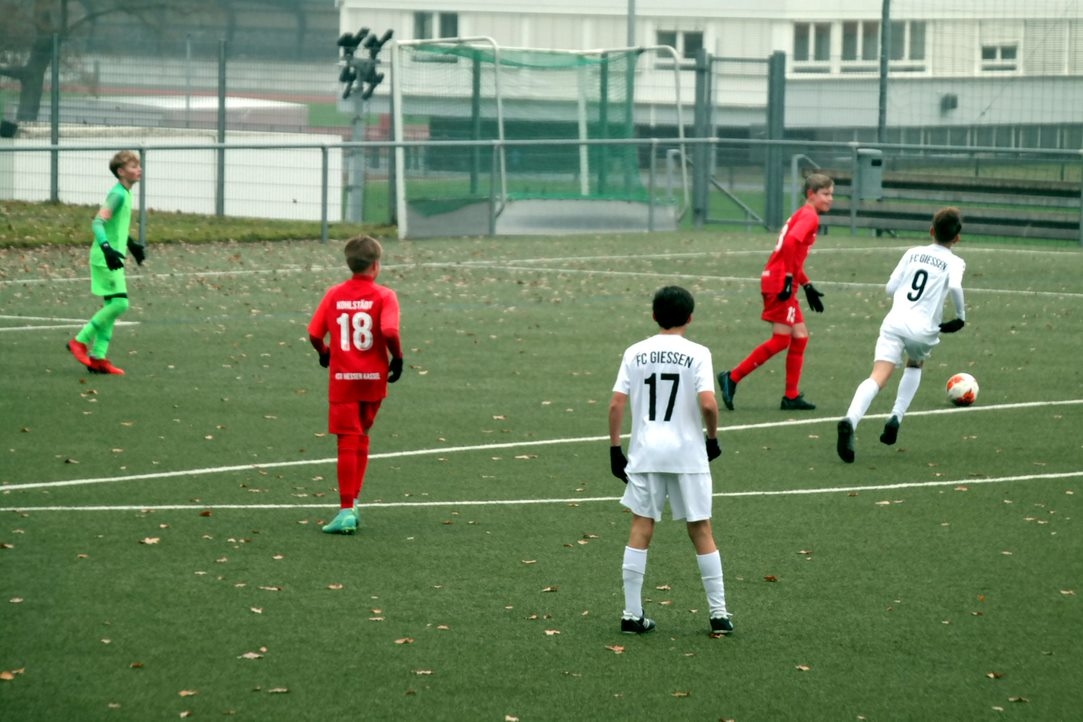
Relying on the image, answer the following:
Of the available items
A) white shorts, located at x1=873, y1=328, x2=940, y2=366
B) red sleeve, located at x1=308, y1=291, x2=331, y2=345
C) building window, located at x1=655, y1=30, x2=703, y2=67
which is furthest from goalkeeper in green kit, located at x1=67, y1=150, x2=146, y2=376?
building window, located at x1=655, y1=30, x2=703, y2=67

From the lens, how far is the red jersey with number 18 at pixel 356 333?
9336 mm

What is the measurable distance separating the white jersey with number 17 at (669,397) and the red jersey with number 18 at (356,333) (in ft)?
6.93

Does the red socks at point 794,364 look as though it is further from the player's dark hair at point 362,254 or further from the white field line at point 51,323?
the white field line at point 51,323

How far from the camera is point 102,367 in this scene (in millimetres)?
14750

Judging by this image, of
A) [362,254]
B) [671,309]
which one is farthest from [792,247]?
[671,309]

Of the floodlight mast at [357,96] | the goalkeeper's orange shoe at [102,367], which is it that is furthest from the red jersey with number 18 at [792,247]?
the floodlight mast at [357,96]

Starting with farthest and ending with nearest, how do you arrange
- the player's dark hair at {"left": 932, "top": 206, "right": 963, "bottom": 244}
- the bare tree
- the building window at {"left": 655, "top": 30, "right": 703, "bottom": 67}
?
the building window at {"left": 655, "top": 30, "right": 703, "bottom": 67}
the bare tree
the player's dark hair at {"left": 932, "top": 206, "right": 963, "bottom": 244}

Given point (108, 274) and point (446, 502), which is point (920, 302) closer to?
point (446, 502)

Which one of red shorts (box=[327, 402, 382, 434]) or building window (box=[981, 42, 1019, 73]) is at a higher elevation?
building window (box=[981, 42, 1019, 73])

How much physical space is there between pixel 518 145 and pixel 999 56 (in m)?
15.0

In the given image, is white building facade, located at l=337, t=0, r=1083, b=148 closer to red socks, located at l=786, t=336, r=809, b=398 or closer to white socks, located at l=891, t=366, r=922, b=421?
red socks, located at l=786, t=336, r=809, b=398

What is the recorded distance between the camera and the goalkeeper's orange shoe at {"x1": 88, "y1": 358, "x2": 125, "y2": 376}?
1471 centimetres

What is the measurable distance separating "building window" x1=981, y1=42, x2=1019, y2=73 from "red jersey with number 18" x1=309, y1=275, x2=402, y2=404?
32435 mm

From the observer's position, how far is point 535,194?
29484mm
